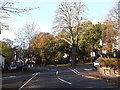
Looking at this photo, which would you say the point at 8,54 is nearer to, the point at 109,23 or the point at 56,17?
the point at 56,17

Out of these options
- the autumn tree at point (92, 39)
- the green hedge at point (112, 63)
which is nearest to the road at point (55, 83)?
the green hedge at point (112, 63)

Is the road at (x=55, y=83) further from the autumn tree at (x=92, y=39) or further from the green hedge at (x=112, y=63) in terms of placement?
the autumn tree at (x=92, y=39)

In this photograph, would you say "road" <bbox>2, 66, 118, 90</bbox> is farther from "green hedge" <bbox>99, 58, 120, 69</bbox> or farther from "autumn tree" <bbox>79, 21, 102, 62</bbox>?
"autumn tree" <bbox>79, 21, 102, 62</bbox>

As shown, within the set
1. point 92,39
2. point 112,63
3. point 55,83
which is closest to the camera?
point 55,83

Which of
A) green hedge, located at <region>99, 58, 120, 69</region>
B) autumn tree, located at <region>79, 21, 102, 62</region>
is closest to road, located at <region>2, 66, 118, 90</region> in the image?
green hedge, located at <region>99, 58, 120, 69</region>

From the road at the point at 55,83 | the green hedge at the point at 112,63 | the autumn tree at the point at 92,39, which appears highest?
the autumn tree at the point at 92,39

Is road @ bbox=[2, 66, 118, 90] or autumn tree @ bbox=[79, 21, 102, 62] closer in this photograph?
A: road @ bbox=[2, 66, 118, 90]

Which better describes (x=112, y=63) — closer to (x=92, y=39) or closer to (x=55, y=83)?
(x=55, y=83)

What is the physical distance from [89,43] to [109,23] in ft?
78.5

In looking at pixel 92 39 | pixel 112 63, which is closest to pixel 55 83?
pixel 112 63

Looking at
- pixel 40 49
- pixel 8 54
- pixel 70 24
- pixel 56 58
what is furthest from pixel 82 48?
pixel 8 54

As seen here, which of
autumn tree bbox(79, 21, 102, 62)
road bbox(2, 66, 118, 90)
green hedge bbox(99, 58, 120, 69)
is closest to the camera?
road bbox(2, 66, 118, 90)

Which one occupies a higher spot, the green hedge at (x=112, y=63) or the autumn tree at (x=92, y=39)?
the autumn tree at (x=92, y=39)

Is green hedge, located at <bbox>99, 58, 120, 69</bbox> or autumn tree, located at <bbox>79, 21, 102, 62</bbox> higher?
autumn tree, located at <bbox>79, 21, 102, 62</bbox>
